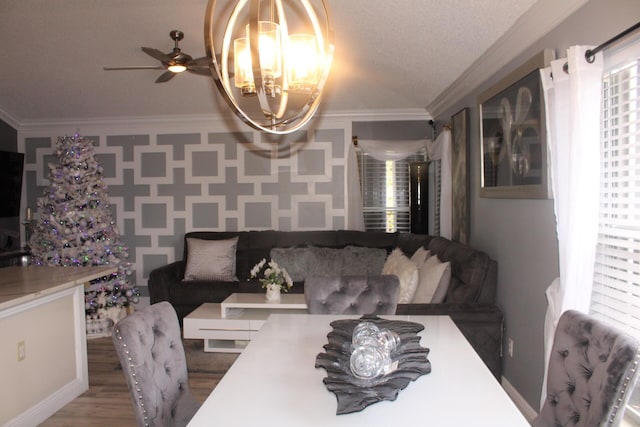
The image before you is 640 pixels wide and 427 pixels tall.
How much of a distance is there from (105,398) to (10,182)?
3.42 meters

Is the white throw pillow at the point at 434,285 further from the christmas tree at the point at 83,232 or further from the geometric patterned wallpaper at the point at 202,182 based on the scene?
the christmas tree at the point at 83,232

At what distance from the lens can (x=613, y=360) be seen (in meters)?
1.32

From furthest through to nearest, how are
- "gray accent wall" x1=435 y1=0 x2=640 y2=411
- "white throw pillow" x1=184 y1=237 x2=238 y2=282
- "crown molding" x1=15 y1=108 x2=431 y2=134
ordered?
"crown molding" x1=15 y1=108 x2=431 y2=134, "white throw pillow" x1=184 y1=237 x2=238 y2=282, "gray accent wall" x1=435 y1=0 x2=640 y2=411

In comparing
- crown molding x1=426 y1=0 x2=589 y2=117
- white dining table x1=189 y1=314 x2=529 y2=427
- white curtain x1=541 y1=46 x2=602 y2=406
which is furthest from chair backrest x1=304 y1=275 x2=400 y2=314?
crown molding x1=426 y1=0 x2=589 y2=117

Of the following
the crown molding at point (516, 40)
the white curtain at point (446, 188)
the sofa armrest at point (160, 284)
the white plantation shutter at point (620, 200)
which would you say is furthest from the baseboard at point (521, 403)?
the sofa armrest at point (160, 284)

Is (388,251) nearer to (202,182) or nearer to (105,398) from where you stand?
(202,182)

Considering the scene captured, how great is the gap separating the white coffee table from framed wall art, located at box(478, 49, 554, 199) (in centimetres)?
180

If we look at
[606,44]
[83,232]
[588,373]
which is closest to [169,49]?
[83,232]

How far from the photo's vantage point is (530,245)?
2.80 meters

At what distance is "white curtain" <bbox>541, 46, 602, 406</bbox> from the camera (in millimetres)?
1965

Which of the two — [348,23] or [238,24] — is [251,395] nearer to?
[348,23]

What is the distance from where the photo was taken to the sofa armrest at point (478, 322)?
2.93m

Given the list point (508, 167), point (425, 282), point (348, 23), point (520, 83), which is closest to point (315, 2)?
point (348, 23)

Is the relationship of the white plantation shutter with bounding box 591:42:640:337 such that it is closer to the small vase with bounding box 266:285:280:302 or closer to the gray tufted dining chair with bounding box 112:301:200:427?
the gray tufted dining chair with bounding box 112:301:200:427
